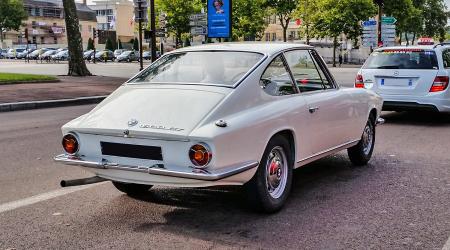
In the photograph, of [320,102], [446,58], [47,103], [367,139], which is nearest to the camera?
[320,102]

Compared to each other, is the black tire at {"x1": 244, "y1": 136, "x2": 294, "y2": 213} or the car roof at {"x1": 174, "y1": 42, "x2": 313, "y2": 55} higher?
the car roof at {"x1": 174, "y1": 42, "x2": 313, "y2": 55}

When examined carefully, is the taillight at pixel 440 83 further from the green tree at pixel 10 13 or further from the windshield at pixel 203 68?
the green tree at pixel 10 13

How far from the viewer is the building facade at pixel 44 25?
103 metres

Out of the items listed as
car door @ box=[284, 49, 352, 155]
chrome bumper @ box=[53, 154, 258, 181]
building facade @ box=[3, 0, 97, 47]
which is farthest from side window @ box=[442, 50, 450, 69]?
building facade @ box=[3, 0, 97, 47]

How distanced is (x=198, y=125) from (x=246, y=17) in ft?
175

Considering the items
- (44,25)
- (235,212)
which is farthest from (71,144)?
(44,25)

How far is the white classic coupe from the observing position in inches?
174

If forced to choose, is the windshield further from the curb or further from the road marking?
the curb

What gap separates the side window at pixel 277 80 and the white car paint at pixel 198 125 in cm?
6

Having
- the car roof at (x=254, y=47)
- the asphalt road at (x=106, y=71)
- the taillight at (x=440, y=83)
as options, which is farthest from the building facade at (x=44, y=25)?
the car roof at (x=254, y=47)

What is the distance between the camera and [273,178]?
5082 mm

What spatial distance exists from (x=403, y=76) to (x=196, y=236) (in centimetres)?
809

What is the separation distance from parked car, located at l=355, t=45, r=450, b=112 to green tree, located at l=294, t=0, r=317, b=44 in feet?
148

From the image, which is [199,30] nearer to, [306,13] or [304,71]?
[304,71]
